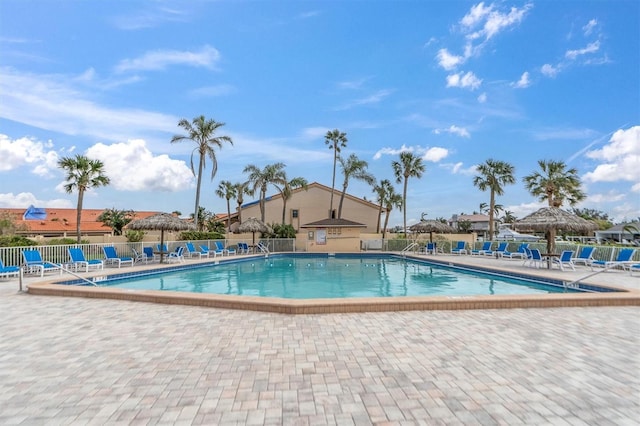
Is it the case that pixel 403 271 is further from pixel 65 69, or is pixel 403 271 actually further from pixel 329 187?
pixel 329 187

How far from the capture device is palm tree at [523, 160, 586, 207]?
80.4 feet

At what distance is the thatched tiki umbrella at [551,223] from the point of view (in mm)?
13594

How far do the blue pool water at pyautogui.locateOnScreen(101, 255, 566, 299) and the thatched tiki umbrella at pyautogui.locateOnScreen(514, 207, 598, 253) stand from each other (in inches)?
114

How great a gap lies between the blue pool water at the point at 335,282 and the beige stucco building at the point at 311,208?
1902 centimetres

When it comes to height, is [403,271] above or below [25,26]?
below

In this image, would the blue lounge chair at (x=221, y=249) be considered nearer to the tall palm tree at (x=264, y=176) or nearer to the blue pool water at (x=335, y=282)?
the blue pool water at (x=335, y=282)

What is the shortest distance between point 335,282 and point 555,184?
2084 cm

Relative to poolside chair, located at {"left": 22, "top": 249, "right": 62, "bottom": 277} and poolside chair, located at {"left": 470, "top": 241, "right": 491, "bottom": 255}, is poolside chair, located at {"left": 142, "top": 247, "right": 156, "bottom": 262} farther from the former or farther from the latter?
Answer: poolside chair, located at {"left": 470, "top": 241, "right": 491, "bottom": 255}

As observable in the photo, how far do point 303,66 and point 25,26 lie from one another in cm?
917

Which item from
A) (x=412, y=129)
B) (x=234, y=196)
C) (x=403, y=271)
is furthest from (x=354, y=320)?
(x=234, y=196)

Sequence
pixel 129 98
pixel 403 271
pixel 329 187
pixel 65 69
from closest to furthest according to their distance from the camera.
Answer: pixel 65 69, pixel 129 98, pixel 403 271, pixel 329 187

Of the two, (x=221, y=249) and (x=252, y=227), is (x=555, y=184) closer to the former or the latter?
(x=252, y=227)

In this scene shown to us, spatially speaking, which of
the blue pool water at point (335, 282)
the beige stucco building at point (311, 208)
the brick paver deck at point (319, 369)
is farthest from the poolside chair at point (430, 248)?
the brick paver deck at point (319, 369)

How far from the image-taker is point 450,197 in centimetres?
2770
